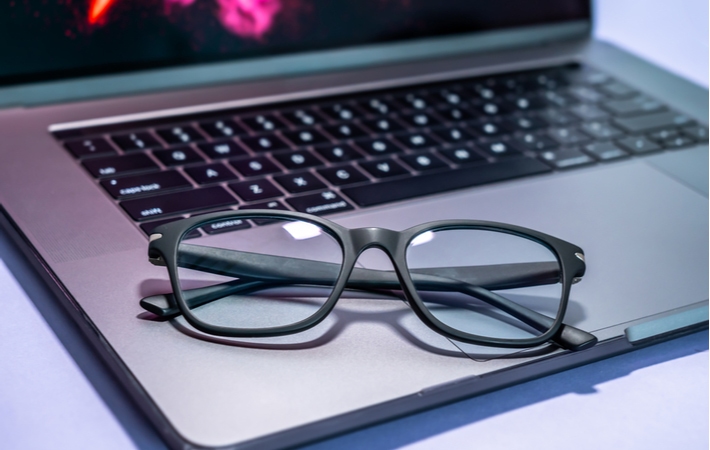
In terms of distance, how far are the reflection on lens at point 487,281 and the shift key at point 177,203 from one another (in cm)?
15

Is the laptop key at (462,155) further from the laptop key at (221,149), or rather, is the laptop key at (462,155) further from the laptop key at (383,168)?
the laptop key at (221,149)

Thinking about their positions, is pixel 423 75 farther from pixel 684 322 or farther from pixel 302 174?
pixel 684 322

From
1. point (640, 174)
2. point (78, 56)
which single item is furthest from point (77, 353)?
point (640, 174)

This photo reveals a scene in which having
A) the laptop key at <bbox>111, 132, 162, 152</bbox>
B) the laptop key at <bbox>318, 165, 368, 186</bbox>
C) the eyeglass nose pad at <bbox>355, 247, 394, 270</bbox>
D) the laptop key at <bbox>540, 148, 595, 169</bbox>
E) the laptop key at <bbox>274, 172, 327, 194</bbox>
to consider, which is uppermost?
the laptop key at <bbox>111, 132, 162, 152</bbox>

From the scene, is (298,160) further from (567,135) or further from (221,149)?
(567,135)

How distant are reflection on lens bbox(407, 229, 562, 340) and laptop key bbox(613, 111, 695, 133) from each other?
287mm

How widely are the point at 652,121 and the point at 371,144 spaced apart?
0.93 ft

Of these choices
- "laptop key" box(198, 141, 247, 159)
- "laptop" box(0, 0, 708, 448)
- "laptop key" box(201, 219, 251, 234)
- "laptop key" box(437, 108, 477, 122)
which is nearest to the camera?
"laptop" box(0, 0, 708, 448)

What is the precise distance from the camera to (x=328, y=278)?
1.39 ft

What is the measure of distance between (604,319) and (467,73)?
1.34 feet

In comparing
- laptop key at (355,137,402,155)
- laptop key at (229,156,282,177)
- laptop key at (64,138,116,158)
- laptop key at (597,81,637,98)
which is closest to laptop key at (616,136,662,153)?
laptop key at (597,81,637,98)

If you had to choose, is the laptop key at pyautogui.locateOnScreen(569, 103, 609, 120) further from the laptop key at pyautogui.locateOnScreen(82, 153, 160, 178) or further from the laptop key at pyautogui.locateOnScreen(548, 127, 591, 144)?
the laptop key at pyautogui.locateOnScreen(82, 153, 160, 178)

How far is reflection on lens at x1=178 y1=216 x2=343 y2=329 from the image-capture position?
41 centimetres

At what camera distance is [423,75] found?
766 mm
